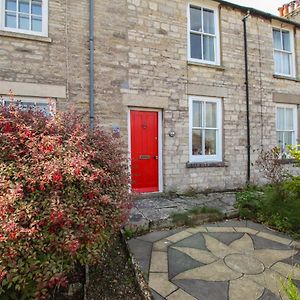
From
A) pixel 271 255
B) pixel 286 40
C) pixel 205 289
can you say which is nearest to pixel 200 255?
pixel 205 289

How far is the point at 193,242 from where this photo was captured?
4203 millimetres

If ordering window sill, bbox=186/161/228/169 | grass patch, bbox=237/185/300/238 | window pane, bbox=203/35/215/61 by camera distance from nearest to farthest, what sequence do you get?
grass patch, bbox=237/185/300/238, window sill, bbox=186/161/228/169, window pane, bbox=203/35/215/61

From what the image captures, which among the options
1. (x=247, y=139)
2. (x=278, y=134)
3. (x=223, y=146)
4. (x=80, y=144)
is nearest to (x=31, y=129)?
(x=80, y=144)

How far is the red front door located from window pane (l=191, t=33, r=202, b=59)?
2353mm

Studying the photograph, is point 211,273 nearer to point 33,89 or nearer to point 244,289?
point 244,289

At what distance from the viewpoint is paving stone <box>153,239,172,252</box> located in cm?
396

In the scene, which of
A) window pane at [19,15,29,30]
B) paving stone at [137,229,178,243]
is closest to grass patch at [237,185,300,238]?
paving stone at [137,229,178,243]

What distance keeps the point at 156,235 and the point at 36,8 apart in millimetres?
6018

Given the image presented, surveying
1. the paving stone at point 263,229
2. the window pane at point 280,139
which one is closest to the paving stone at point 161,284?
the paving stone at point 263,229

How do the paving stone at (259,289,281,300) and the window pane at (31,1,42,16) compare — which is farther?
the window pane at (31,1,42,16)

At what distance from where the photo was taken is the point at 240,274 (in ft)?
10.8

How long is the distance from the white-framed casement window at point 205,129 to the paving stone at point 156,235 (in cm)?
363

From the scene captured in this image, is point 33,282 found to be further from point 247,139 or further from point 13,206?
point 247,139

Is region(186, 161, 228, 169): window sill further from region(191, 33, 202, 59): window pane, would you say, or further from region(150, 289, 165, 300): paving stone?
region(150, 289, 165, 300): paving stone
